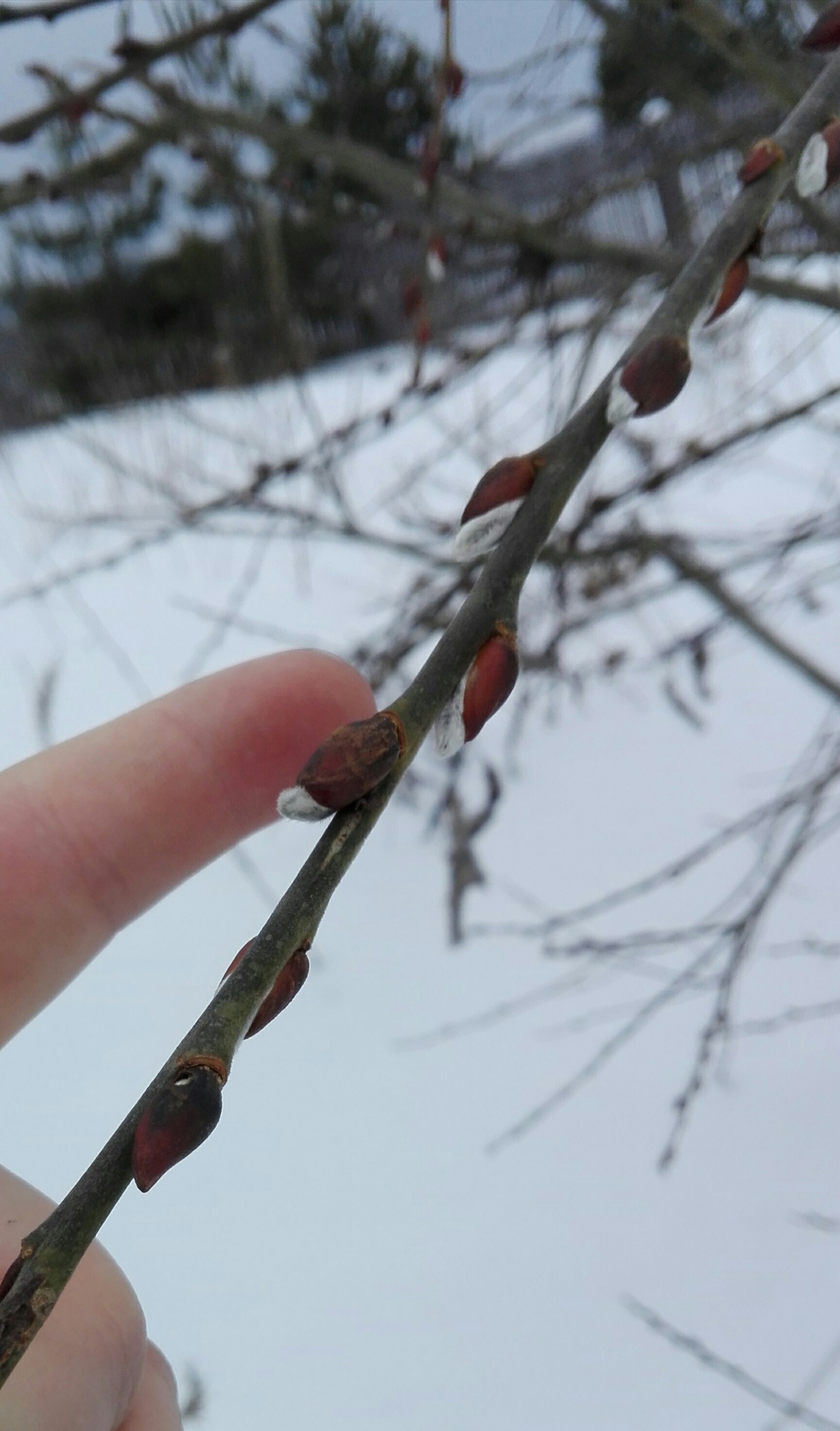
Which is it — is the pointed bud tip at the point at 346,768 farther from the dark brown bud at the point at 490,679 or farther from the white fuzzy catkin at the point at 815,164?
the white fuzzy catkin at the point at 815,164

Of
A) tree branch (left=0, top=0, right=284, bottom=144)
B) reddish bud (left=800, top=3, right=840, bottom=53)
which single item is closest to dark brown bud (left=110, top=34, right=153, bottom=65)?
tree branch (left=0, top=0, right=284, bottom=144)

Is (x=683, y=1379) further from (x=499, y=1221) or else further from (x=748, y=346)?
(x=748, y=346)

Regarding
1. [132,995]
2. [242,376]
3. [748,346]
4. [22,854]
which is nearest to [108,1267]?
[22,854]

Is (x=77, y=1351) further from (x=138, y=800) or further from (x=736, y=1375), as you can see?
(x=736, y=1375)

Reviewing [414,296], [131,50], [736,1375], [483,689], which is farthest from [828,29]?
[736,1375]

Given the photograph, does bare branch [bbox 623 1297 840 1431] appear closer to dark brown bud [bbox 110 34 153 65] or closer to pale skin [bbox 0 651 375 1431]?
pale skin [bbox 0 651 375 1431]

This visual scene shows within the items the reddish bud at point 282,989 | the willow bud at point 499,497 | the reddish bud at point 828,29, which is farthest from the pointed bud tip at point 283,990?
the reddish bud at point 828,29
